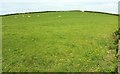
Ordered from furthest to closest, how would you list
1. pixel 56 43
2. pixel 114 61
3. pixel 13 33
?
pixel 13 33 < pixel 56 43 < pixel 114 61

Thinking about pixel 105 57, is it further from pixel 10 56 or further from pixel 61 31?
pixel 61 31

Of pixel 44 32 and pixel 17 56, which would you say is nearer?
pixel 17 56

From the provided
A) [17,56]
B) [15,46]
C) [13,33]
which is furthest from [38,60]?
[13,33]

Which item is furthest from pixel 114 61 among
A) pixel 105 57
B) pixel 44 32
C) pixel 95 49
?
pixel 44 32

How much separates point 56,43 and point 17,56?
3493 mm

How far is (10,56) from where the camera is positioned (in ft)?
47.4

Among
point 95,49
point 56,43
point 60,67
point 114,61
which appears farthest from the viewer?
point 56,43

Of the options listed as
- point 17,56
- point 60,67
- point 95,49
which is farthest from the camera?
point 95,49

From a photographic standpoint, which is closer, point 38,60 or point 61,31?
A: point 38,60

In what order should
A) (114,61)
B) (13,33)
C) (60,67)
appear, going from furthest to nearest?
1. (13,33)
2. (114,61)
3. (60,67)

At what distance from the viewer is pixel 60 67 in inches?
499

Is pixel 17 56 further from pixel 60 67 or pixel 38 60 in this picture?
pixel 60 67

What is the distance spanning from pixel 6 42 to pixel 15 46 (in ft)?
4.18

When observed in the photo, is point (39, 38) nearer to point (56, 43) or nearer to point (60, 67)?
point (56, 43)
